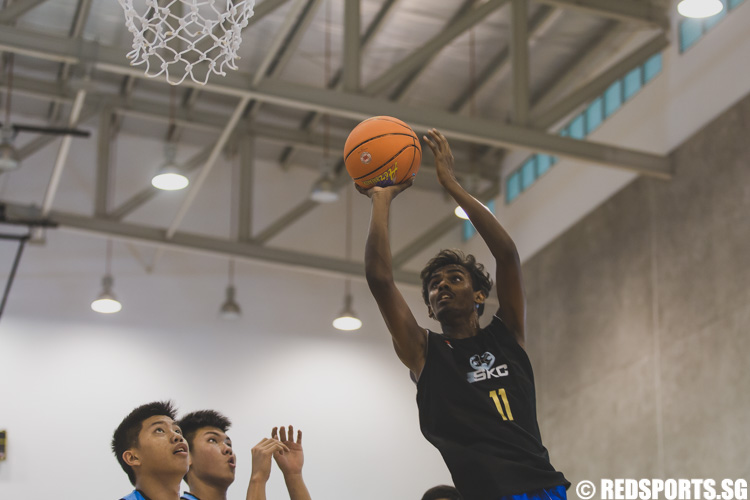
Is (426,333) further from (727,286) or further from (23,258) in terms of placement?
(23,258)

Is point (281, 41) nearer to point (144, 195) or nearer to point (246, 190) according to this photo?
point (246, 190)

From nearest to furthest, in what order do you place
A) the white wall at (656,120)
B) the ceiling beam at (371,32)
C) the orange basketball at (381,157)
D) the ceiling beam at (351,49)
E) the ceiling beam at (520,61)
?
the orange basketball at (381,157) < the ceiling beam at (351,49) < the ceiling beam at (520,61) < the white wall at (656,120) < the ceiling beam at (371,32)

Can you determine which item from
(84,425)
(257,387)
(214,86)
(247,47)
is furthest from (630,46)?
(84,425)

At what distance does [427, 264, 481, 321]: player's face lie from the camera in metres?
3.62

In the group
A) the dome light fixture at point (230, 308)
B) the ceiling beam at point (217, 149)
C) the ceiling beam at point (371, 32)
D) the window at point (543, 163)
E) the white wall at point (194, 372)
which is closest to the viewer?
the ceiling beam at point (217, 149)

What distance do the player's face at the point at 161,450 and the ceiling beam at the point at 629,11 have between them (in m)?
8.41

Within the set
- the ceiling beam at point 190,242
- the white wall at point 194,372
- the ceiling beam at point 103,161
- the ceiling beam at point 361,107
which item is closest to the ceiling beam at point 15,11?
the ceiling beam at point 361,107

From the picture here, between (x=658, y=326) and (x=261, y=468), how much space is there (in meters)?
8.02

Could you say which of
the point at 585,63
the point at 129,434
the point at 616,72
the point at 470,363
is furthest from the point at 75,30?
the point at 470,363

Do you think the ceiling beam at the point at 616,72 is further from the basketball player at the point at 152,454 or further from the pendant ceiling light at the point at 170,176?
the basketball player at the point at 152,454

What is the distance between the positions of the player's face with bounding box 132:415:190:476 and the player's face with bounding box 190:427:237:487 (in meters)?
0.55

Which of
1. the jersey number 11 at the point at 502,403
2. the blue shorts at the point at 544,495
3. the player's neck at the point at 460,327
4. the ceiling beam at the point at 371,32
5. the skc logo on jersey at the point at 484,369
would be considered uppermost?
the ceiling beam at the point at 371,32

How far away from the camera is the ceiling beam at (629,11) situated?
1155 cm

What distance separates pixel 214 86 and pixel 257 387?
6387mm
